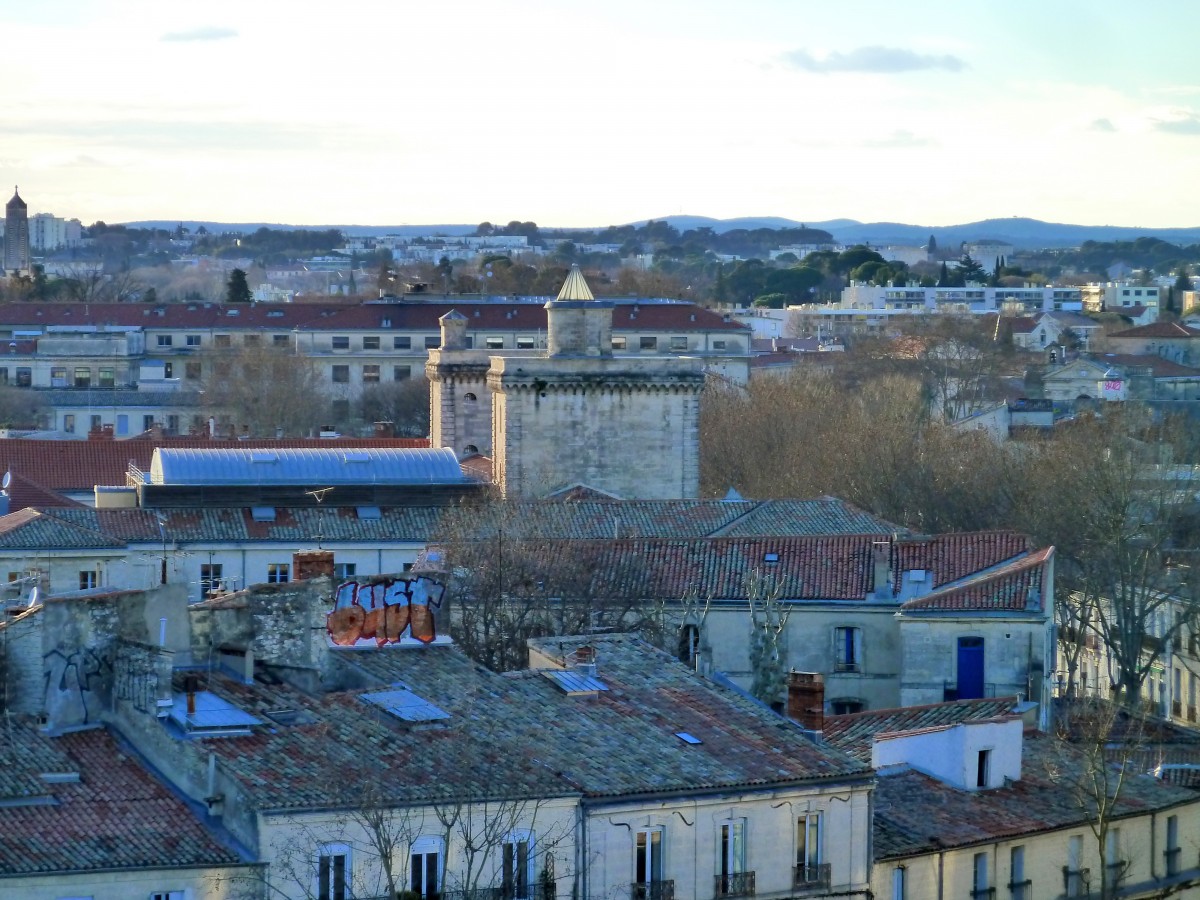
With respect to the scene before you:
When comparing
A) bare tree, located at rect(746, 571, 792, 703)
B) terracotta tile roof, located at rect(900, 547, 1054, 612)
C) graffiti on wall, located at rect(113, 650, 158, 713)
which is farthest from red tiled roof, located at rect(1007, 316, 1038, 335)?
graffiti on wall, located at rect(113, 650, 158, 713)

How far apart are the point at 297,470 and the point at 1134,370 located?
90180mm

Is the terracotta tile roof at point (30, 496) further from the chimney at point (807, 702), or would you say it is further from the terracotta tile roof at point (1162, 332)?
the terracotta tile roof at point (1162, 332)

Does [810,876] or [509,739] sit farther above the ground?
[509,739]

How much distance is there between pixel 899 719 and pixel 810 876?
9021 mm

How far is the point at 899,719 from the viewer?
38750 mm

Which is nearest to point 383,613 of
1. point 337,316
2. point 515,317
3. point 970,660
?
point 970,660

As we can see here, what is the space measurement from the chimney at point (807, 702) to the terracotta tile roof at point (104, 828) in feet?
36.8

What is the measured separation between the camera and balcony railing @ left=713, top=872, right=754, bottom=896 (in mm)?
29312

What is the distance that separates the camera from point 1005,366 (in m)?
144

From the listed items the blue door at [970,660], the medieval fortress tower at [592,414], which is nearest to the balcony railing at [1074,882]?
the blue door at [970,660]

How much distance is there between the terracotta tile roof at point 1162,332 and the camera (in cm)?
17425

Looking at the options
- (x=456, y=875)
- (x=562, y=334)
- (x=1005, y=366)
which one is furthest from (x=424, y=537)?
(x=1005, y=366)

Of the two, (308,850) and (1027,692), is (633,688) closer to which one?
(308,850)

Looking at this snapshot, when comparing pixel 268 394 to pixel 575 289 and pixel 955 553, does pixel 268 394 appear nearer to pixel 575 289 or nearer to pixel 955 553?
pixel 575 289
